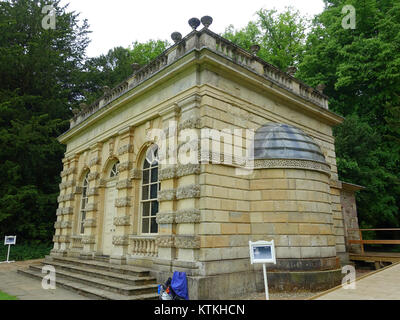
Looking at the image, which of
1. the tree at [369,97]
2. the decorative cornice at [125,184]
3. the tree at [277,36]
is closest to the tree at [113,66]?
the tree at [277,36]

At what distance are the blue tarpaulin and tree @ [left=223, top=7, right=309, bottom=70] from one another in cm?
2138

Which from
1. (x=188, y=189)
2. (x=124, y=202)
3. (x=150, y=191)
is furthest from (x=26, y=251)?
(x=188, y=189)

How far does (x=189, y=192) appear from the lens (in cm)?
784

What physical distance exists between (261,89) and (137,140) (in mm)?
4619

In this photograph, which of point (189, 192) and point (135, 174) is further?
point (135, 174)

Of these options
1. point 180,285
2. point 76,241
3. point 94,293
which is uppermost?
point 76,241

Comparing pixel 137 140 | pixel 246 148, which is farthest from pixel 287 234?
pixel 137 140

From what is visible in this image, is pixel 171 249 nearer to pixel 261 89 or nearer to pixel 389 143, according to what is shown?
pixel 261 89

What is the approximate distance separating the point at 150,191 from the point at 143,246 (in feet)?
5.79

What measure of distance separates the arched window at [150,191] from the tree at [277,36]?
18032 millimetres

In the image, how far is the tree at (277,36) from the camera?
24875 millimetres

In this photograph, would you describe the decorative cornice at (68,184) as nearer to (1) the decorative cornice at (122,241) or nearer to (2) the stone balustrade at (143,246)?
(1) the decorative cornice at (122,241)

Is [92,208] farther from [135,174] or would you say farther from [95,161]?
[135,174]

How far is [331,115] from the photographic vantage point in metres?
12.6
